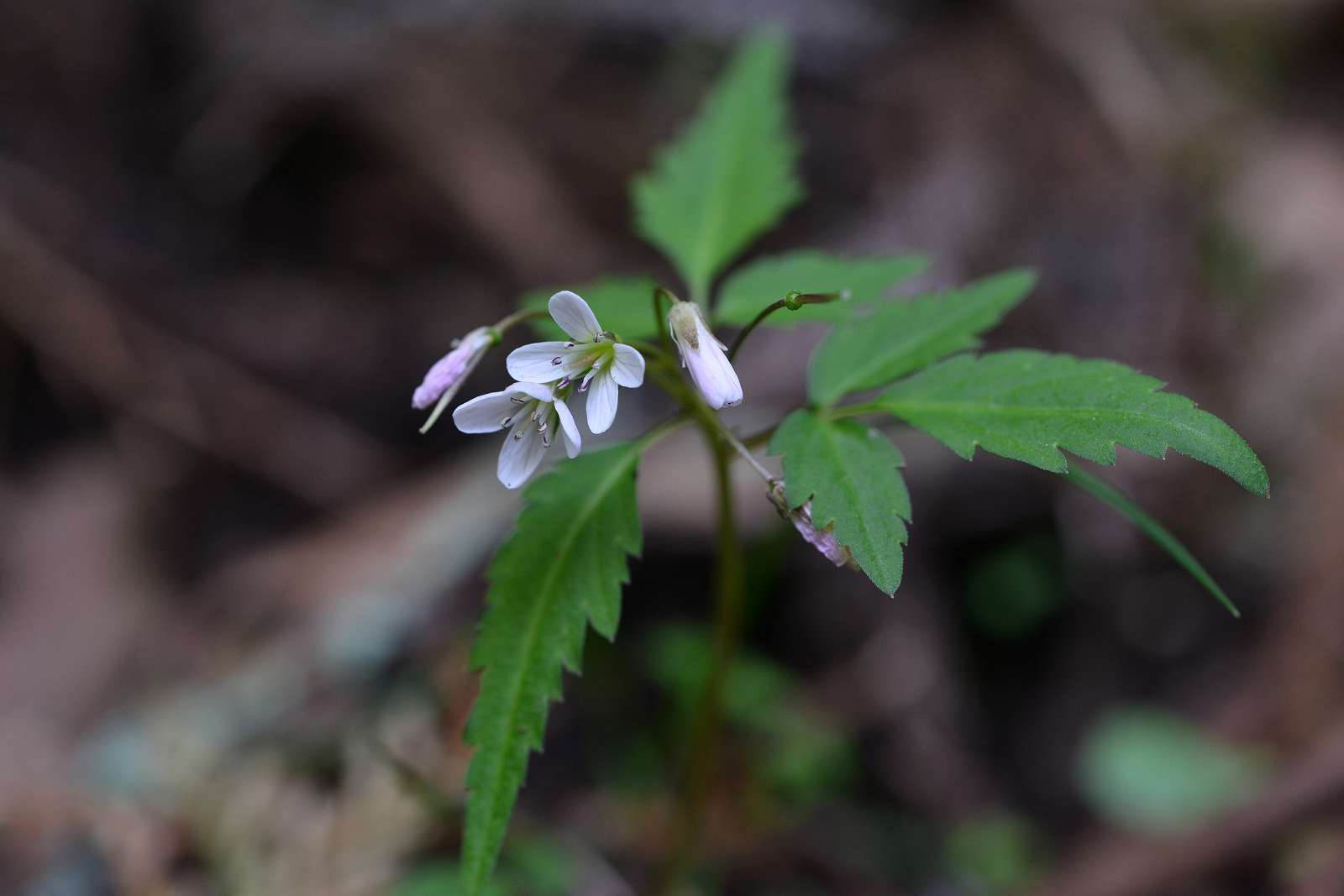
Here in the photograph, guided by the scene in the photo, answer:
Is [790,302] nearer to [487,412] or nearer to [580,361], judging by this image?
[580,361]

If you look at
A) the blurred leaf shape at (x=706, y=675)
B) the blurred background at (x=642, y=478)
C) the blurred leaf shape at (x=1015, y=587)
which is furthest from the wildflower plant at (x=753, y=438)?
Result: the blurred leaf shape at (x=1015, y=587)

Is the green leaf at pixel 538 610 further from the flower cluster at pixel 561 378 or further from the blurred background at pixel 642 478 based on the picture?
the blurred background at pixel 642 478

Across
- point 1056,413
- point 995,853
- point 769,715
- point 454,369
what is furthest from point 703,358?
point 995,853

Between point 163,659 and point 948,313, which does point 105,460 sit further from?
point 948,313

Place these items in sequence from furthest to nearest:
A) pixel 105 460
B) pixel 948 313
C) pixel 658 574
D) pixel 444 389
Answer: pixel 105 460
pixel 658 574
pixel 948 313
pixel 444 389

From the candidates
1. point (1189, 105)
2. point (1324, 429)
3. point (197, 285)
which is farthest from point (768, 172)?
point (1189, 105)

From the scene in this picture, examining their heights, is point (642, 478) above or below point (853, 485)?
above

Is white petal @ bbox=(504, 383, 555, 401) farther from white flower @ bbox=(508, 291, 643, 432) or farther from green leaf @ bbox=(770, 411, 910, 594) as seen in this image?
green leaf @ bbox=(770, 411, 910, 594)

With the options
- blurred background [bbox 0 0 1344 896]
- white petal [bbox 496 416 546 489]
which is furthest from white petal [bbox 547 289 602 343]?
blurred background [bbox 0 0 1344 896]
